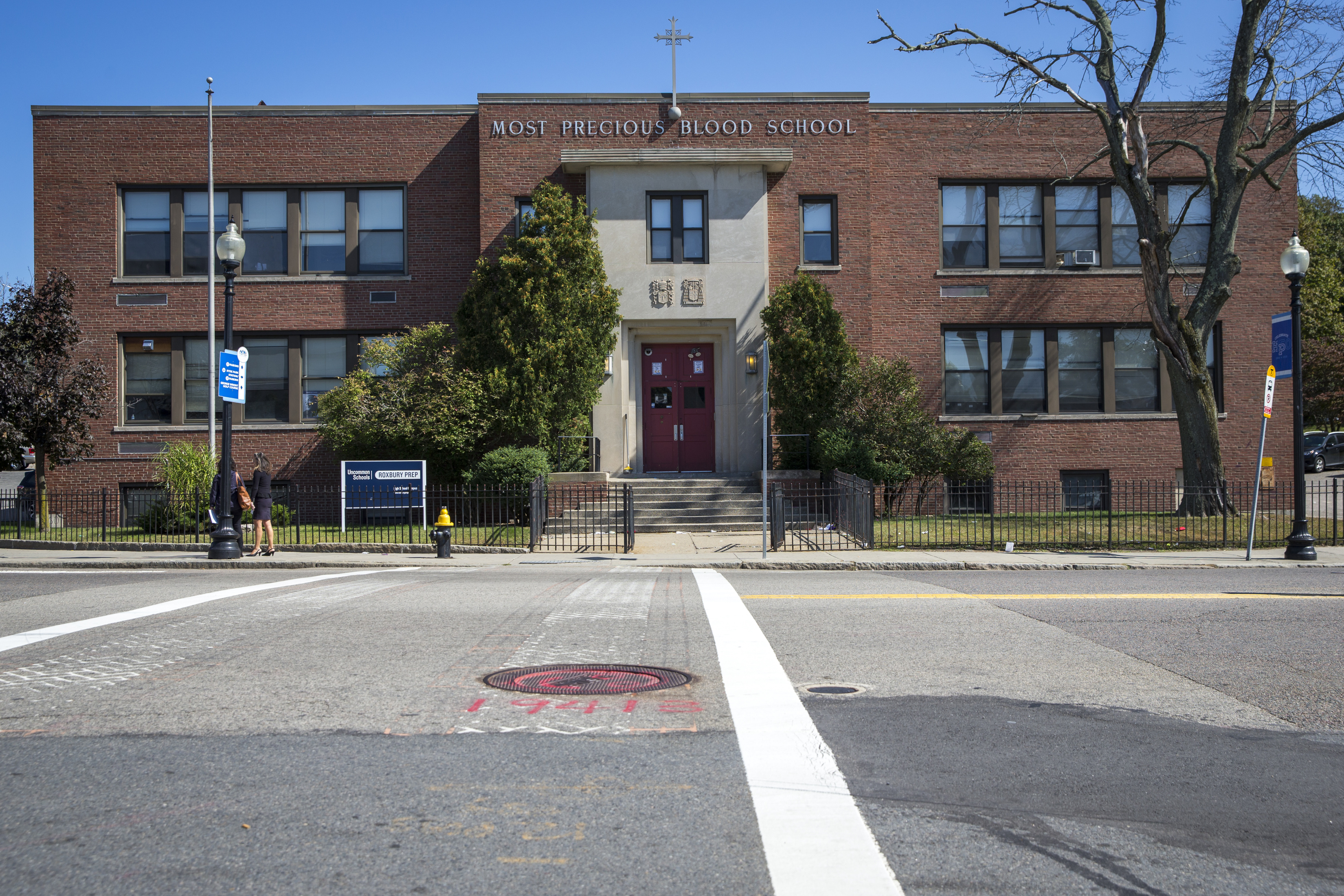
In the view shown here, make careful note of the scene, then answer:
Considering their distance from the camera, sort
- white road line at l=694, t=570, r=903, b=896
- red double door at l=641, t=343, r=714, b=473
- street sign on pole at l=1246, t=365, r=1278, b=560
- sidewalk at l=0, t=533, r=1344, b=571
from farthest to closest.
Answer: red double door at l=641, t=343, r=714, b=473, street sign on pole at l=1246, t=365, r=1278, b=560, sidewalk at l=0, t=533, r=1344, b=571, white road line at l=694, t=570, r=903, b=896

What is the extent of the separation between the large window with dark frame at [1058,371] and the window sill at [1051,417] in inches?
5.9

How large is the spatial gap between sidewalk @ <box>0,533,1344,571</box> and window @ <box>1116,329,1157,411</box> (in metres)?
8.81

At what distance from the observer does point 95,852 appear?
12.6 feet

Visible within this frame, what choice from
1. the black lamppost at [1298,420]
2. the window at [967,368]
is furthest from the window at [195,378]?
the black lamppost at [1298,420]

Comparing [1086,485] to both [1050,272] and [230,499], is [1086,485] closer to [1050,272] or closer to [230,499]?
[1050,272]

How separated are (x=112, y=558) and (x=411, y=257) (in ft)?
37.4

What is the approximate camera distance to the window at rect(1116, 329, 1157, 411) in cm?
2717

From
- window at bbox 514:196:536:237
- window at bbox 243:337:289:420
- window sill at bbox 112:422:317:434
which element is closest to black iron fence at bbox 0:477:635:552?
window sill at bbox 112:422:317:434

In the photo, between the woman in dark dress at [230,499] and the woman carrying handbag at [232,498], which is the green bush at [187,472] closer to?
the woman in dark dress at [230,499]

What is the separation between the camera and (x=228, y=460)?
17203mm

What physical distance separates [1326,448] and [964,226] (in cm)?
2684

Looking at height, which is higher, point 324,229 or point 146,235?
point 324,229

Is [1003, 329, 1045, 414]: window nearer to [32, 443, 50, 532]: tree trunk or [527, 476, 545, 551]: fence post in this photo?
[527, 476, 545, 551]: fence post


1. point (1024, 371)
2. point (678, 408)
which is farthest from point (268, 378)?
point (1024, 371)
